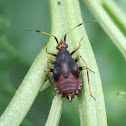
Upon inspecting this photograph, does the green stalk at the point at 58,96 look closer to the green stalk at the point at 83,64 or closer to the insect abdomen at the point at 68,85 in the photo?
the green stalk at the point at 83,64

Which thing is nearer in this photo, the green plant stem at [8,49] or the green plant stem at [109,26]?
the green plant stem at [109,26]

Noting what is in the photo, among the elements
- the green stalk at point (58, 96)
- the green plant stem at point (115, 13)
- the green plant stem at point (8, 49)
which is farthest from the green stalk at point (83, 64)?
the green plant stem at point (8, 49)

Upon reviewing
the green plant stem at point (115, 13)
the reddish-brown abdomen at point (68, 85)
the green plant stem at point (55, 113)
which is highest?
the green plant stem at point (115, 13)

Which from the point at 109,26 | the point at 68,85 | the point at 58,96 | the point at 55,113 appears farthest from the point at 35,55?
the point at 55,113

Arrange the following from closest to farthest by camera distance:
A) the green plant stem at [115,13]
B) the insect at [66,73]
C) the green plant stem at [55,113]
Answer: the green plant stem at [55,113]
the insect at [66,73]
the green plant stem at [115,13]

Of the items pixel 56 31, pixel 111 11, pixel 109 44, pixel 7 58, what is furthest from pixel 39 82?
pixel 109 44

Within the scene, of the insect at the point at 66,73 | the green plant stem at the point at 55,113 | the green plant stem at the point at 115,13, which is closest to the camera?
the green plant stem at the point at 55,113

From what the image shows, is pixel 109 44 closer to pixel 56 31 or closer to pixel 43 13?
pixel 43 13
